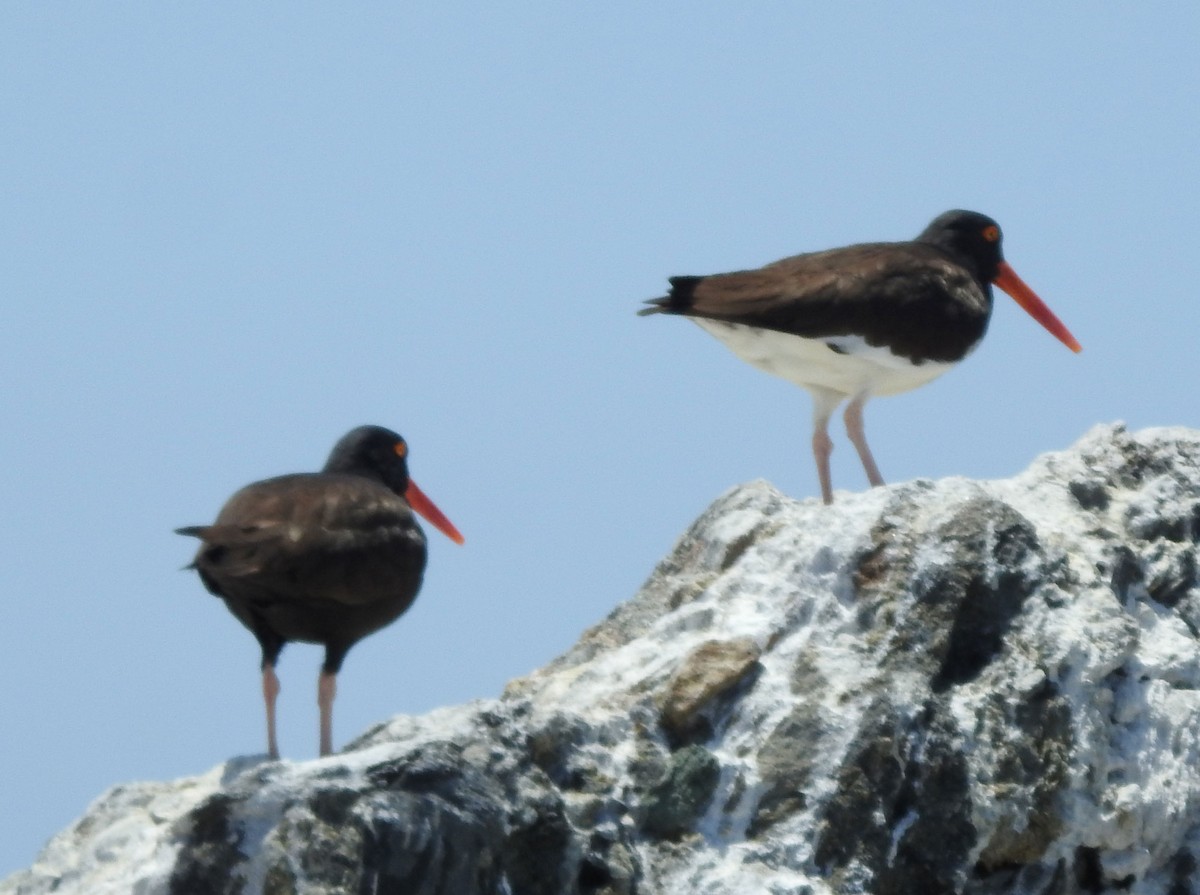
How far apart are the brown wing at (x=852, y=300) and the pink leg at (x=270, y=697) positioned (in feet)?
9.61

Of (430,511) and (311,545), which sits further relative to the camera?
(430,511)

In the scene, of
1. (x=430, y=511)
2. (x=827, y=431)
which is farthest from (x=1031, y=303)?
(x=430, y=511)

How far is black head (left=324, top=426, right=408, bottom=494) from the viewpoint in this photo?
9.64 meters

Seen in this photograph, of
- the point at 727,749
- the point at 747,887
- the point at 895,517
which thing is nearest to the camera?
the point at 747,887

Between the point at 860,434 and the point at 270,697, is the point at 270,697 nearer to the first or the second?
the point at 270,697

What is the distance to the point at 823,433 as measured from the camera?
1002 cm

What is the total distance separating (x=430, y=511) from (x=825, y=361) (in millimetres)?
2394

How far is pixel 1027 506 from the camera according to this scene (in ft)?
25.5

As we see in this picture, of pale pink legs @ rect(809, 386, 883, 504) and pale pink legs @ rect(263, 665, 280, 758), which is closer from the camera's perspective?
pale pink legs @ rect(263, 665, 280, 758)

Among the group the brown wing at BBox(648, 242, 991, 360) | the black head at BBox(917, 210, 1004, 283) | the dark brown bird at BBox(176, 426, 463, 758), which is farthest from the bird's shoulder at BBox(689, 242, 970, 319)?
the dark brown bird at BBox(176, 426, 463, 758)

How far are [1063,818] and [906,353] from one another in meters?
3.63

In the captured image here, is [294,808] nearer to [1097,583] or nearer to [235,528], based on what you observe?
[235,528]

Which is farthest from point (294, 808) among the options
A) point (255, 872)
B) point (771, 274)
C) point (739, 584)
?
point (771, 274)

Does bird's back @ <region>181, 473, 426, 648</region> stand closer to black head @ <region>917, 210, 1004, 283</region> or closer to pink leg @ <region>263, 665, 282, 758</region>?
pink leg @ <region>263, 665, 282, 758</region>
